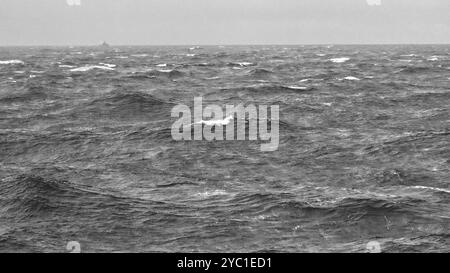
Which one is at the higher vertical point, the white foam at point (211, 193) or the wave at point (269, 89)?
the wave at point (269, 89)

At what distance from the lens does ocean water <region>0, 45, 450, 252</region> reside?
17.7 m

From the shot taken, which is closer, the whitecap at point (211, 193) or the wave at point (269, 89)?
the whitecap at point (211, 193)

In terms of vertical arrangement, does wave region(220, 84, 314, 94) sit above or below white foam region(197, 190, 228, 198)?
above

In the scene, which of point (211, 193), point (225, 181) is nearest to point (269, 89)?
point (225, 181)

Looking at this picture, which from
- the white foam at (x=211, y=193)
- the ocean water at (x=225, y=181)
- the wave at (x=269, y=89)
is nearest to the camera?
the ocean water at (x=225, y=181)

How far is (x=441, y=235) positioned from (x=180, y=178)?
429 inches

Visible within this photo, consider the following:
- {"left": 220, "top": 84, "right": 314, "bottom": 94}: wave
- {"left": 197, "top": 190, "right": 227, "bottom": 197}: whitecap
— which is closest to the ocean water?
{"left": 197, "top": 190, "right": 227, "bottom": 197}: whitecap

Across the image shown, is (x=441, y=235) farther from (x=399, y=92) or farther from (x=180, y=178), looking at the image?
(x=399, y=92)

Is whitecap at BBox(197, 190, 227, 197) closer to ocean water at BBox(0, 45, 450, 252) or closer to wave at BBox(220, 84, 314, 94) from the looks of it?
ocean water at BBox(0, 45, 450, 252)

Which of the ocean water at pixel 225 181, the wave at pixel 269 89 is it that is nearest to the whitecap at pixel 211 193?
the ocean water at pixel 225 181

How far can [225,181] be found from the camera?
942 inches

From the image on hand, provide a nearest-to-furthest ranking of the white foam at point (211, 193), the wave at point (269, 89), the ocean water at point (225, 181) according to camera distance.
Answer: the ocean water at point (225, 181)
the white foam at point (211, 193)
the wave at point (269, 89)

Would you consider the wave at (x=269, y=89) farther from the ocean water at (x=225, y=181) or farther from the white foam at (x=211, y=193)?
the white foam at (x=211, y=193)

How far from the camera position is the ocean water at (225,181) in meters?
17.7
